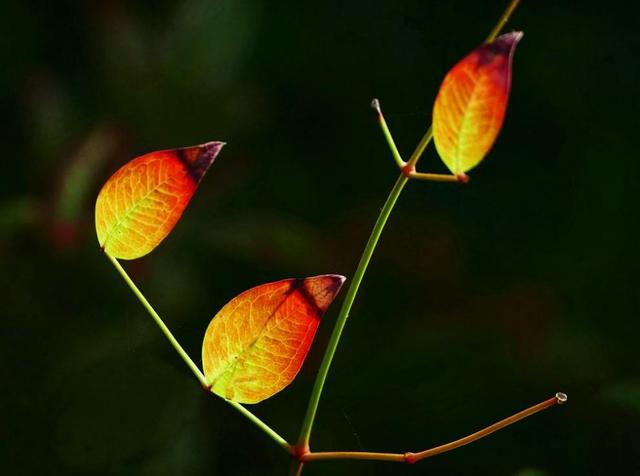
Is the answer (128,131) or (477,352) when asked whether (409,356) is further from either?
(128,131)

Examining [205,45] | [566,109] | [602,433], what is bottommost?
[602,433]

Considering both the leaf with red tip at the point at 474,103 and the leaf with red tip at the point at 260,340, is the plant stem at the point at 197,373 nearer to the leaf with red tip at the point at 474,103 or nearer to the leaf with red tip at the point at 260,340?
the leaf with red tip at the point at 260,340

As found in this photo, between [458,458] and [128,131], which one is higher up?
[128,131]

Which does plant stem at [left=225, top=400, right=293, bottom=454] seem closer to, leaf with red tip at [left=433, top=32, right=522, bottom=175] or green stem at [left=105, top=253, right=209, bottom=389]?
green stem at [left=105, top=253, right=209, bottom=389]

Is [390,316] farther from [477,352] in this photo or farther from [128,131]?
[128,131]

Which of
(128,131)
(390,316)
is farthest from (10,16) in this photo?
(390,316)

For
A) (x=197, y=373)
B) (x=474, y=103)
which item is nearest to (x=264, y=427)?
(x=197, y=373)

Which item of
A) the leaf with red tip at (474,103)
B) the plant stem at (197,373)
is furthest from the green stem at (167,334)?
the leaf with red tip at (474,103)
